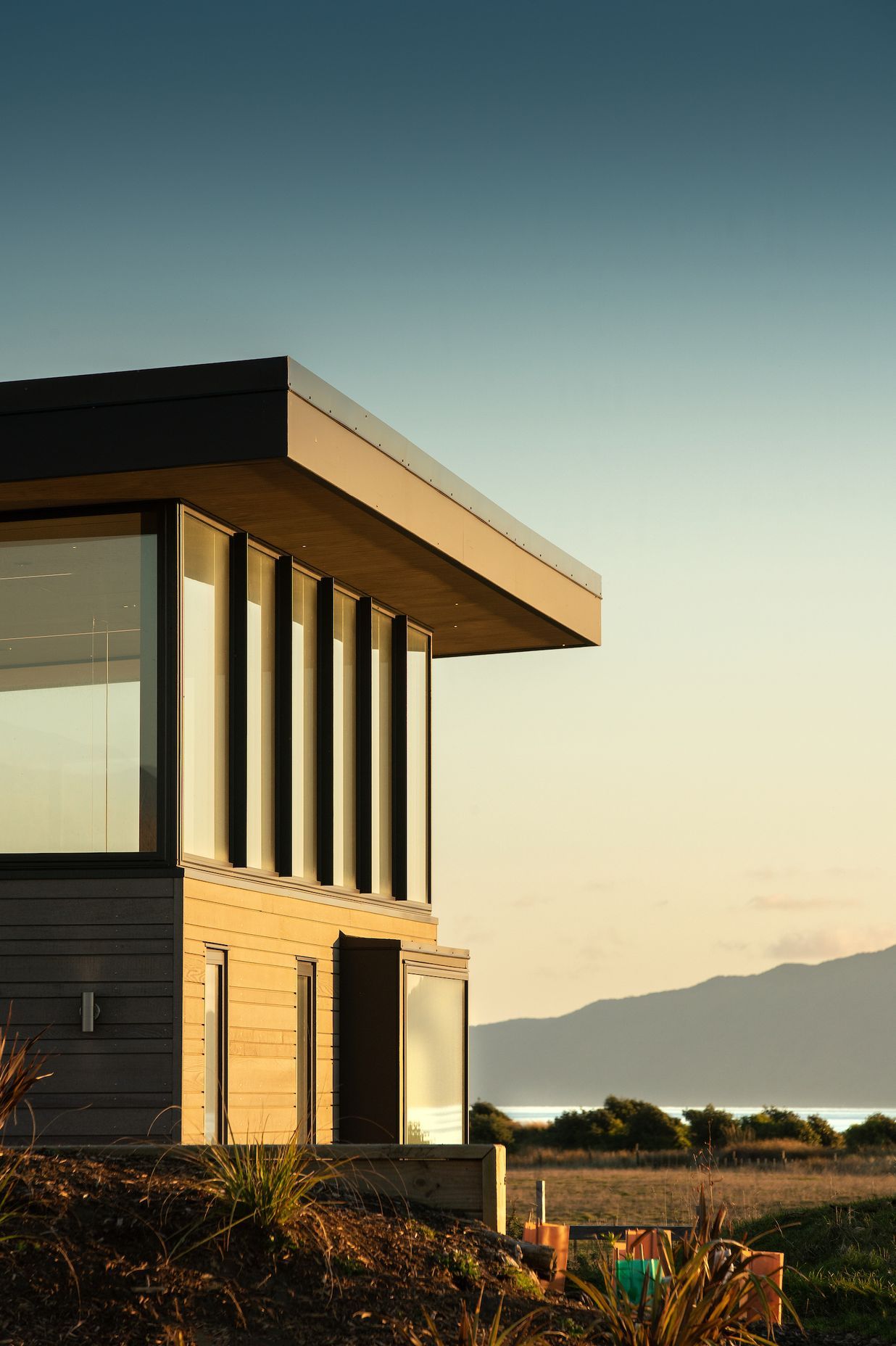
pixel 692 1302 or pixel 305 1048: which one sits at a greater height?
pixel 305 1048

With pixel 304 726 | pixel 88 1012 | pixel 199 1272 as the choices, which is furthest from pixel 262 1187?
pixel 304 726

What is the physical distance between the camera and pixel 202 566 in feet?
42.7

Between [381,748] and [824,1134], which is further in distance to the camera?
[824,1134]

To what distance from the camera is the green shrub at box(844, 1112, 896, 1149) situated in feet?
131

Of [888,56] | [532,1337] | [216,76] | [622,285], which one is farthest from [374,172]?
[532,1337]

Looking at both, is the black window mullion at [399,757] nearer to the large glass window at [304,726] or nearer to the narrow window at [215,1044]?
the large glass window at [304,726]

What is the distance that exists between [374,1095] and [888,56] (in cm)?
1258

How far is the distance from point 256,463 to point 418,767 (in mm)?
5665

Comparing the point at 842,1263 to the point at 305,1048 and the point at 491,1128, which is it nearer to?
the point at 305,1048

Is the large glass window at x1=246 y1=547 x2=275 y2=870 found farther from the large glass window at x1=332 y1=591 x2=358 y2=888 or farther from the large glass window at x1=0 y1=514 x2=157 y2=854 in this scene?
the large glass window at x1=0 y1=514 x2=157 y2=854

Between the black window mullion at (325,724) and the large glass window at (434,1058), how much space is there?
4.44ft

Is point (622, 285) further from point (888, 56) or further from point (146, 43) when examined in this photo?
point (146, 43)

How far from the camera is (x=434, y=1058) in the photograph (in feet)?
50.3

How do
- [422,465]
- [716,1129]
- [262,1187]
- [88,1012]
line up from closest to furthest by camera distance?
[262,1187] → [88,1012] → [422,465] → [716,1129]
